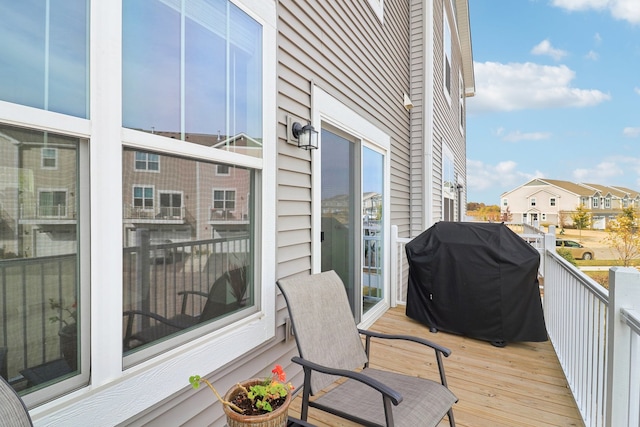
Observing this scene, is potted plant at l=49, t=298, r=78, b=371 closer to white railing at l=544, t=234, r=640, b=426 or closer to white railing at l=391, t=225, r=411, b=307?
white railing at l=544, t=234, r=640, b=426

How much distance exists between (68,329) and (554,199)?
4122cm

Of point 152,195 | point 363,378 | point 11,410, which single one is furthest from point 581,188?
point 11,410

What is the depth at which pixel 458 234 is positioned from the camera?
3756 mm

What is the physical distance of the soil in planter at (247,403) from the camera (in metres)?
1.30

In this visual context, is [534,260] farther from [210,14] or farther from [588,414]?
[210,14]

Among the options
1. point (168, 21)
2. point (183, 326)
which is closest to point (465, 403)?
point (183, 326)

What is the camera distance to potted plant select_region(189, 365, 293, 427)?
124 cm

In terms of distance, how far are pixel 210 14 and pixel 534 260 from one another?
3419 mm

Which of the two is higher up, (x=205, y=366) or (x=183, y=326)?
(x=183, y=326)

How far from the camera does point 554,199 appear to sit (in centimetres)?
3434

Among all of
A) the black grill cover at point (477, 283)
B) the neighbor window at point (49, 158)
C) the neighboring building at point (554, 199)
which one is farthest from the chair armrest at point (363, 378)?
the neighboring building at point (554, 199)

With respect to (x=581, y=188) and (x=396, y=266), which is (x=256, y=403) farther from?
(x=581, y=188)

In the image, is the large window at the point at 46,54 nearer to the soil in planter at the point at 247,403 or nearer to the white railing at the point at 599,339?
the soil in planter at the point at 247,403

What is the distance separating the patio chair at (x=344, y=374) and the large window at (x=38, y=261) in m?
1.01
